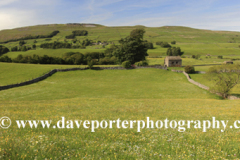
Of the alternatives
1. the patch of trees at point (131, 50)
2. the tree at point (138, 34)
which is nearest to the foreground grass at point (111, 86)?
the patch of trees at point (131, 50)

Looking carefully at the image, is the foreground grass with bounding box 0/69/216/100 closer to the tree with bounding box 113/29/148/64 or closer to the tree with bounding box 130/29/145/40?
the tree with bounding box 113/29/148/64

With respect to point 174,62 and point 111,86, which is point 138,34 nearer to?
point 174,62

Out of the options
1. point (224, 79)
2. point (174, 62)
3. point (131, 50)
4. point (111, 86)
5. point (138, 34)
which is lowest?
point (111, 86)

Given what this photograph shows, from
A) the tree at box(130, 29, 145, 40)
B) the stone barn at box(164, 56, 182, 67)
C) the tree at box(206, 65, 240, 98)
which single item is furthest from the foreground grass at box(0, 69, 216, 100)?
the tree at box(130, 29, 145, 40)

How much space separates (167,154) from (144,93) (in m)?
36.2

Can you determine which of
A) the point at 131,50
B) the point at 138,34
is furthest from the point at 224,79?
the point at 138,34

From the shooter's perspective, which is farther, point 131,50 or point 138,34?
point 138,34

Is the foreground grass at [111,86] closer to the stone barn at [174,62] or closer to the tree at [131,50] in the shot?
the tree at [131,50]

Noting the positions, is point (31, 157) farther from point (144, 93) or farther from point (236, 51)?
point (236, 51)

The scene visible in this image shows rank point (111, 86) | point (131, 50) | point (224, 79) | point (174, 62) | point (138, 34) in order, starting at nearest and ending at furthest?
point (224, 79)
point (111, 86)
point (131, 50)
point (174, 62)
point (138, 34)

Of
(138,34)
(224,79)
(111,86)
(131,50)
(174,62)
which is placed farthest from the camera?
(138,34)

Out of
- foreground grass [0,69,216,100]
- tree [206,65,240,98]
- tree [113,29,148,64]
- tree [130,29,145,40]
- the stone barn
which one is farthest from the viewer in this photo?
tree [130,29,145,40]

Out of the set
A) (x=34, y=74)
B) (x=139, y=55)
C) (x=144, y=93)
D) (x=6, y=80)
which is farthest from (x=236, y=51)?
(x=6, y=80)

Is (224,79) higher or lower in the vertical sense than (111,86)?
higher
